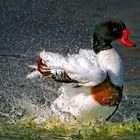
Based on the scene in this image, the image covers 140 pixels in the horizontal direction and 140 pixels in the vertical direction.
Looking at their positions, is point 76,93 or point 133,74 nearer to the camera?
point 76,93

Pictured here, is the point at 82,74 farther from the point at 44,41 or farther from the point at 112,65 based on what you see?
the point at 44,41

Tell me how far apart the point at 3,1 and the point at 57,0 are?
130 centimetres

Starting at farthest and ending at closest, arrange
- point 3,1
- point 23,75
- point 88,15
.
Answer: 1. point 3,1
2. point 88,15
3. point 23,75

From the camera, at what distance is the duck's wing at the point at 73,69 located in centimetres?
790

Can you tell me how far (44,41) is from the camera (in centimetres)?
1378

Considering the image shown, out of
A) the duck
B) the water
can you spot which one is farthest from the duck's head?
the water

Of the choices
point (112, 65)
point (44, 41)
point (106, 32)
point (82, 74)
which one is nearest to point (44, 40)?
point (44, 41)

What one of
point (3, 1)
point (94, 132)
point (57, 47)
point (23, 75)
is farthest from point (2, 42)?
point (94, 132)

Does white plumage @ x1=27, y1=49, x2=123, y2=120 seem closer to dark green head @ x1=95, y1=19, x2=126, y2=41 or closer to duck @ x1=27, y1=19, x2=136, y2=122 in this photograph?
duck @ x1=27, y1=19, x2=136, y2=122

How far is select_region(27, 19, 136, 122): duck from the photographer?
26.0 ft

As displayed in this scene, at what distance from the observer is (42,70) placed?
26.3 ft

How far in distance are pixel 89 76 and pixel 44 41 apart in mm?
5938

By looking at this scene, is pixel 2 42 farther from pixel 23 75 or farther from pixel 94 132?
pixel 94 132

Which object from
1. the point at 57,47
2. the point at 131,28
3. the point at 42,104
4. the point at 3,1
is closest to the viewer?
the point at 42,104
